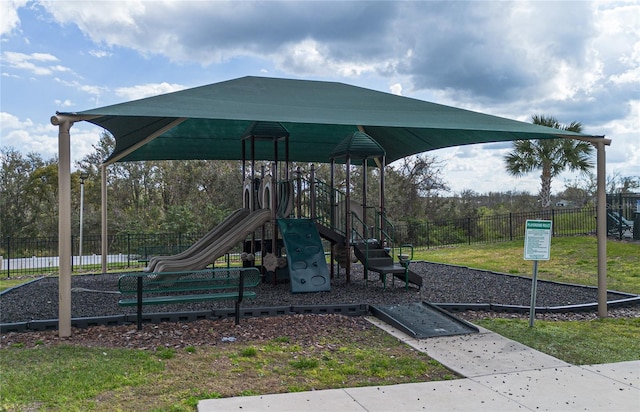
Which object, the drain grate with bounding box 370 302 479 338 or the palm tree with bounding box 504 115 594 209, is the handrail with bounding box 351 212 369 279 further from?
the palm tree with bounding box 504 115 594 209

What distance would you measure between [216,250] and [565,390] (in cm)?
705

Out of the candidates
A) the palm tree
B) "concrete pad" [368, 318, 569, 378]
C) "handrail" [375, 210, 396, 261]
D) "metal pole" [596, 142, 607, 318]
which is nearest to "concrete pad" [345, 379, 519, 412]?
"concrete pad" [368, 318, 569, 378]

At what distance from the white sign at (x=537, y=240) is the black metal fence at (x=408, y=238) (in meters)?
12.2

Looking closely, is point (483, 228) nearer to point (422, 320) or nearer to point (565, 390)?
point (422, 320)

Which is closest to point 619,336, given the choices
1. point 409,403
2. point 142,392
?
point 409,403

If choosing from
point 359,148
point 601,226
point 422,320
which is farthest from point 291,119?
point 601,226

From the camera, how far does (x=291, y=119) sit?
6875 mm

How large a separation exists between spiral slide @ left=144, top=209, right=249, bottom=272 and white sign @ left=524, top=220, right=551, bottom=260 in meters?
6.64

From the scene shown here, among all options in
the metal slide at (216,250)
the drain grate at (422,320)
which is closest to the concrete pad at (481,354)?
the drain grate at (422,320)

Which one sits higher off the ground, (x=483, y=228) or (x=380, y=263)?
(x=380, y=263)

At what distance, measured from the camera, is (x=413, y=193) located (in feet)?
92.8

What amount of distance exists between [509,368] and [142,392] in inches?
140

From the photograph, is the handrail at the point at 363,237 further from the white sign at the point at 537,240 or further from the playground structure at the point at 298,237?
the white sign at the point at 537,240

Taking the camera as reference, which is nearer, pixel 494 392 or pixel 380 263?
pixel 494 392
